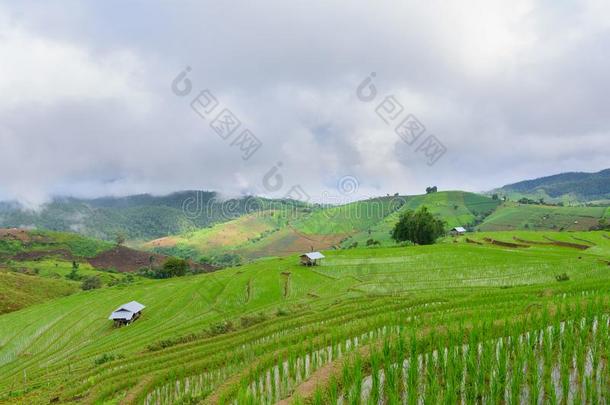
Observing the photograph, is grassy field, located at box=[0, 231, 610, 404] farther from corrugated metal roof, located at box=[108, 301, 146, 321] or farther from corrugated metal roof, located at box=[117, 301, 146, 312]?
corrugated metal roof, located at box=[108, 301, 146, 321]

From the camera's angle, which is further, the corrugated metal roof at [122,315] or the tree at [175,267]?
the tree at [175,267]

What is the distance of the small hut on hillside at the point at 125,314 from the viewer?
6569cm

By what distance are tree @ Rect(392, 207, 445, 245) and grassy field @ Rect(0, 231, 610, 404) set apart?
1400cm

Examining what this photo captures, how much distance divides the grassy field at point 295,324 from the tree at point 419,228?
45.9 feet

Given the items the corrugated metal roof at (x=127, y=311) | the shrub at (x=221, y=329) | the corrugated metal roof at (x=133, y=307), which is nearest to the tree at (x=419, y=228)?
the corrugated metal roof at (x=133, y=307)

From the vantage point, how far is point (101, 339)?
59.1 metres

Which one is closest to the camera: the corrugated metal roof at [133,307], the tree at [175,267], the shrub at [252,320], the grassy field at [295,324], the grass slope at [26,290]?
the grassy field at [295,324]

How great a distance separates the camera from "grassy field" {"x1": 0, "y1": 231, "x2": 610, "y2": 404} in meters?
11.8

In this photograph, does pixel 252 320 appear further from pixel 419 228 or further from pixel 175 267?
pixel 175 267

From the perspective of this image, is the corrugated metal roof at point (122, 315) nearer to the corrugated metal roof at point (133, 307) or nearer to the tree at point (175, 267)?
the corrugated metal roof at point (133, 307)

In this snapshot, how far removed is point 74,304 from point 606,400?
10127 centimetres

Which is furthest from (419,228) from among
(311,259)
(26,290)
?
(26,290)

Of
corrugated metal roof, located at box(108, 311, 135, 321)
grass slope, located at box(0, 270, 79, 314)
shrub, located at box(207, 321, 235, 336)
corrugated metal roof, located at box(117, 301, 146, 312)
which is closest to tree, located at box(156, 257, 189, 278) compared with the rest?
grass slope, located at box(0, 270, 79, 314)

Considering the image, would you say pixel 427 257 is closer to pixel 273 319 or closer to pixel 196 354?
pixel 273 319
